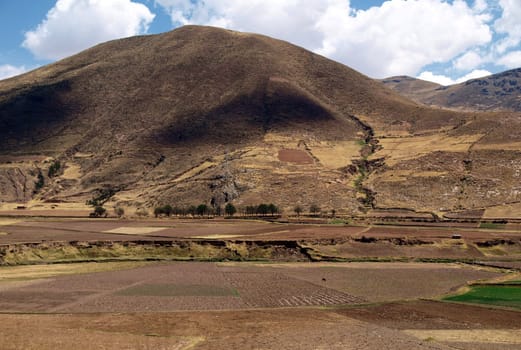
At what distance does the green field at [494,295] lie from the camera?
38.8 m

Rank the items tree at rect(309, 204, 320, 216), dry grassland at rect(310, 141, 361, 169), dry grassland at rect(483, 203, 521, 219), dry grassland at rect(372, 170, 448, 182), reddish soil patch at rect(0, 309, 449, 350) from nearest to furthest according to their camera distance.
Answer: reddish soil patch at rect(0, 309, 449, 350), dry grassland at rect(483, 203, 521, 219), tree at rect(309, 204, 320, 216), dry grassland at rect(372, 170, 448, 182), dry grassland at rect(310, 141, 361, 169)

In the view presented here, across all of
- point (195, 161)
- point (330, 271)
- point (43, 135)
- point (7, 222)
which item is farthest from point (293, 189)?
point (43, 135)

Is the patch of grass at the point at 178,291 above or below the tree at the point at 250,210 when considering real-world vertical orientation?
below

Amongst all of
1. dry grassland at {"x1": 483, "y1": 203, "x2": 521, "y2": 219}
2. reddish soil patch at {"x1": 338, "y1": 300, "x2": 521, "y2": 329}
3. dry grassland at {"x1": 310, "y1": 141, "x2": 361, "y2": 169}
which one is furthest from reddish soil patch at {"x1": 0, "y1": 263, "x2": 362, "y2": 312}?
dry grassland at {"x1": 310, "y1": 141, "x2": 361, "y2": 169}

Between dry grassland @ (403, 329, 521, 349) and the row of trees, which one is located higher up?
the row of trees

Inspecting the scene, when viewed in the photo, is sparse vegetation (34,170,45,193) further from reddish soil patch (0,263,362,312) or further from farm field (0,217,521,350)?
reddish soil patch (0,263,362,312)

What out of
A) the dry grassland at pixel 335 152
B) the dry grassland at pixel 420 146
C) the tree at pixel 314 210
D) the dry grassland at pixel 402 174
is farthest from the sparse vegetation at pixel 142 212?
the dry grassland at pixel 420 146

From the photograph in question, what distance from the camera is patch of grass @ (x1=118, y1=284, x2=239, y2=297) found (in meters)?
39.9

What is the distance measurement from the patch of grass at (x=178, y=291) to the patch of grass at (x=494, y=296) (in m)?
17.6

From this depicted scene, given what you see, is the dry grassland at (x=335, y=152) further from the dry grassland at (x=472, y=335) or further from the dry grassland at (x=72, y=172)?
the dry grassland at (x=472, y=335)

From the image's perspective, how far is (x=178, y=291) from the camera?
41.2 meters

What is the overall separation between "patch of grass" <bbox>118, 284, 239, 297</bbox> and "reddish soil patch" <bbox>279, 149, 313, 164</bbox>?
101m

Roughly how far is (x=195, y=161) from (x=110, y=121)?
Answer: 57.2 meters

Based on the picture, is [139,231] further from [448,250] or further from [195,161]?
[195,161]
